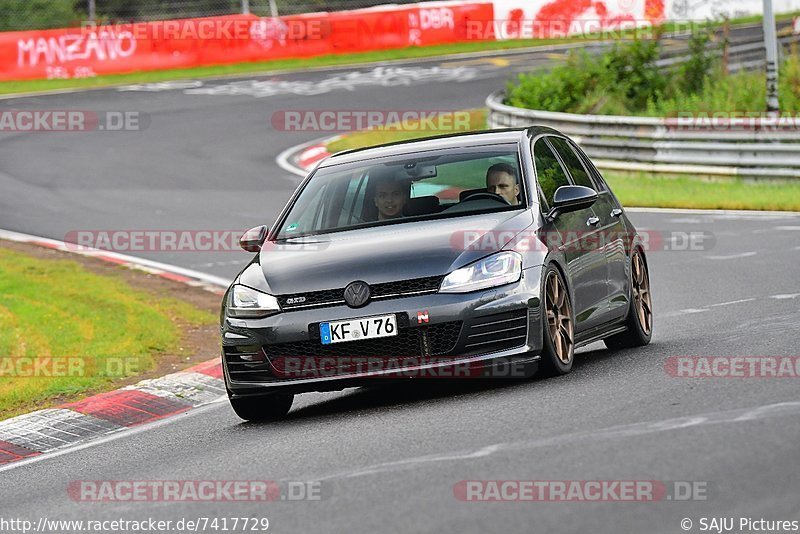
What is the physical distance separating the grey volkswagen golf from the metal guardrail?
12.4 metres

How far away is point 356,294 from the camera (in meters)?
8.36

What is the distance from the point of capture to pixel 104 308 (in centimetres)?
1452

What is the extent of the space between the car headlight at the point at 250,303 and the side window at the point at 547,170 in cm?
195

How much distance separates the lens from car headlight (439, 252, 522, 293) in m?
8.34

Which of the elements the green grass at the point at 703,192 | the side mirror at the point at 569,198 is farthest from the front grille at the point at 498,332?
the green grass at the point at 703,192

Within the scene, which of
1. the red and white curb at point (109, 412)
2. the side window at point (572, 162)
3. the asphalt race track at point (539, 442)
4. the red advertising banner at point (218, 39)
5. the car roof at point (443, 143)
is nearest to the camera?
the asphalt race track at point (539, 442)

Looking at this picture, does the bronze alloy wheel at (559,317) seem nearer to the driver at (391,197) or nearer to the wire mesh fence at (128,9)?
the driver at (391,197)

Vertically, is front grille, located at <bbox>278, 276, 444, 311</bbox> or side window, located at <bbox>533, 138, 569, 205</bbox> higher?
side window, located at <bbox>533, 138, 569, 205</bbox>

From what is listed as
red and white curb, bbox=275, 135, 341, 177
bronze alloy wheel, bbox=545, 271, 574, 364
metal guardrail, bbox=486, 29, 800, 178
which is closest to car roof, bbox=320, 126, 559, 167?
bronze alloy wheel, bbox=545, 271, 574, 364

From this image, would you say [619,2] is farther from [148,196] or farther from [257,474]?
[257,474]

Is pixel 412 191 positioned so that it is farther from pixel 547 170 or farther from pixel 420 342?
pixel 420 342

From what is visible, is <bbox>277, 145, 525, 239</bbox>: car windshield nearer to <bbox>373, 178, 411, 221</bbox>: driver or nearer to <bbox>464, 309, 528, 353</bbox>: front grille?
<bbox>373, 178, 411, 221</bbox>: driver

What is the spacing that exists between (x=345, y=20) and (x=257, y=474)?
40.7 metres

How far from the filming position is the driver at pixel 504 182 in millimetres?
9375
